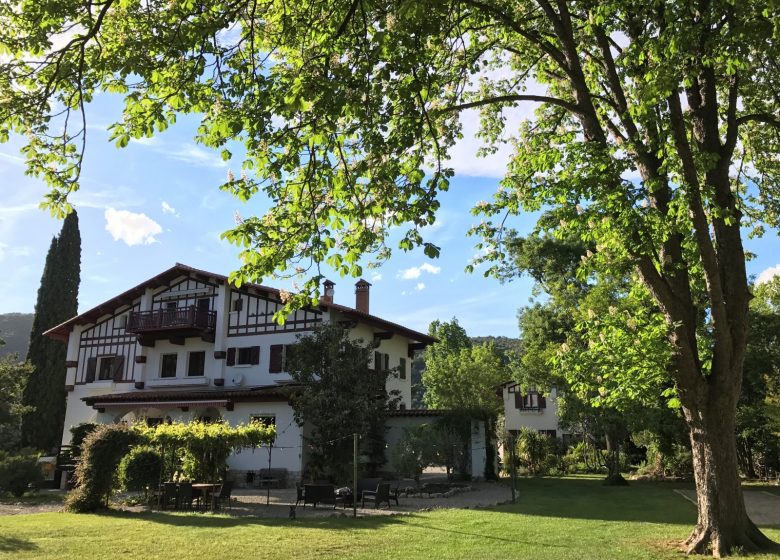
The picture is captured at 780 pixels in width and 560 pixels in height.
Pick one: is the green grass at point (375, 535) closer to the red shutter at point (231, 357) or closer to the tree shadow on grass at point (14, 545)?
the tree shadow on grass at point (14, 545)

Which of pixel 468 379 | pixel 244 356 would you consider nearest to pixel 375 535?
pixel 244 356

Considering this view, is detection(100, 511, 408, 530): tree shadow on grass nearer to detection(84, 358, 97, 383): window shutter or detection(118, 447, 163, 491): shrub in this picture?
detection(118, 447, 163, 491): shrub

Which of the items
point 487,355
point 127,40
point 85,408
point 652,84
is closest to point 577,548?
point 652,84

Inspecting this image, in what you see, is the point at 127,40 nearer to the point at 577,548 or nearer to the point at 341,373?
the point at 577,548

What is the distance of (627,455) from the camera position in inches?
1243

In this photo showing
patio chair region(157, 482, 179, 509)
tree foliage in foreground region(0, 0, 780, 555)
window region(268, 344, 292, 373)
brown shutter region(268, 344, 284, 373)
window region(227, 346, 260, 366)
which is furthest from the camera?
window region(227, 346, 260, 366)

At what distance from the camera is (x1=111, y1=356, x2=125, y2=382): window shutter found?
106 ft

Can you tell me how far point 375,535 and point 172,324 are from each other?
20892 mm

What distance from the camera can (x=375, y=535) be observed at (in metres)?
12.1

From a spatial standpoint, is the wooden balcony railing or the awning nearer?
the awning

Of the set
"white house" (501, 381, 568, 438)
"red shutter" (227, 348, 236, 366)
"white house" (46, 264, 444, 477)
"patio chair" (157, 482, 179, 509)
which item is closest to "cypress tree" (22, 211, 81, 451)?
"white house" (46, 264, 444, 477)

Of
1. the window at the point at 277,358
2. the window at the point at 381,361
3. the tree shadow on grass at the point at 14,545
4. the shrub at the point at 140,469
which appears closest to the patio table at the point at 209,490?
the shrub at the point at 140,469

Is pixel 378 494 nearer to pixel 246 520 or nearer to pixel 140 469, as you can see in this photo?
pixel 246 520

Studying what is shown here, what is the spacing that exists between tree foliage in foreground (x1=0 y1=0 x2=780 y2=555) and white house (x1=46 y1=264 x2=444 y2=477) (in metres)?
15.1
